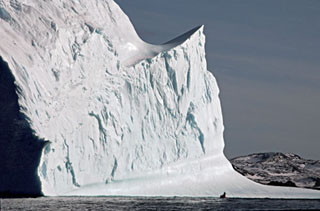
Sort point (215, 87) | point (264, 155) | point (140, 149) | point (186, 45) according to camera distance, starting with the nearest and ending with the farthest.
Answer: point (140, 149) < point (186, 45) < point (215, 87) < point (264, 155)

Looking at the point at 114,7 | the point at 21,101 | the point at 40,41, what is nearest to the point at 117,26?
the point at 114,7

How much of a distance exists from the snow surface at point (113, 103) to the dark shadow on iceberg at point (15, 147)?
35 centimetres

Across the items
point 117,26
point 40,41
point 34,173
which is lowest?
point 34,173

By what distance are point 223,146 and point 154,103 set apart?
6.45 m

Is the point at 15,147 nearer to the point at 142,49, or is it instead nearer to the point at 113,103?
the point at 113,103

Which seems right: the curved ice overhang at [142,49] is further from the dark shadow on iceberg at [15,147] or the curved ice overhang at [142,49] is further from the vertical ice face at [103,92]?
the dark shadow on iceberg at [15,147]

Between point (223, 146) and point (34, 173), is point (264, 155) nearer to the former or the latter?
point (223, 146)

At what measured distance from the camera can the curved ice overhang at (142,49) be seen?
35.9 meters

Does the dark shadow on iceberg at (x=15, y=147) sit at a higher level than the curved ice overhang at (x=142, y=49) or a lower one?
lower

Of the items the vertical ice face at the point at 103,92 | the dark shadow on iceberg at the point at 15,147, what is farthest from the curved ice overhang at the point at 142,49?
the dark shadow on iceberg at the point at 15,147

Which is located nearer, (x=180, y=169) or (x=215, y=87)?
(x=180, y=169)

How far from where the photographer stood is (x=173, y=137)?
36406 millimetres

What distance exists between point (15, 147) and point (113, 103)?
5.57 meters

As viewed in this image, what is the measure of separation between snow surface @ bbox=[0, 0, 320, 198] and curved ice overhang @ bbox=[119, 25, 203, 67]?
60 mm
